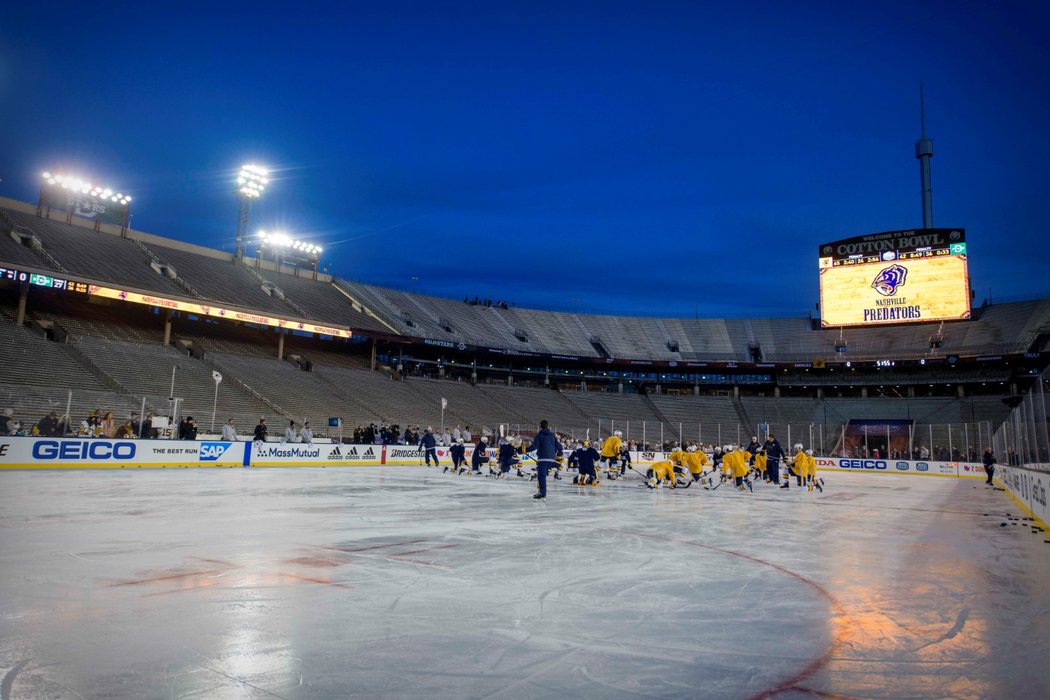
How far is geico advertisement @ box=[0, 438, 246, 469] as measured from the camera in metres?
21.0

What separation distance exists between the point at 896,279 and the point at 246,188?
5022cm

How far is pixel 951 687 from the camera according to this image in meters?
3.78

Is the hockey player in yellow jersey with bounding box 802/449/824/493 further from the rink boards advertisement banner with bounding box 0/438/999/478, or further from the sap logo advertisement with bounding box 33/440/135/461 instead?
the sap logo advertisement with bounding box 33/440/135/461

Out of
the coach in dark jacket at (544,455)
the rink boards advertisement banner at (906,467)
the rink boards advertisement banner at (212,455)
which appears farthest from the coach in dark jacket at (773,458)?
the rink boards advertisement banner at (906,467)

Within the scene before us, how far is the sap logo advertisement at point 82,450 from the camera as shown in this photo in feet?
70.6

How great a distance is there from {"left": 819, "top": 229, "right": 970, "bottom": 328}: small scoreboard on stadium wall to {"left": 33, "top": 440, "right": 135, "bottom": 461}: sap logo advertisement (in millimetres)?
43366

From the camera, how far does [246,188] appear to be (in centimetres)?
5631

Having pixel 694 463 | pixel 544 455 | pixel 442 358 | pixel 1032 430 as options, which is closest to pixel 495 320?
pixel 442 358

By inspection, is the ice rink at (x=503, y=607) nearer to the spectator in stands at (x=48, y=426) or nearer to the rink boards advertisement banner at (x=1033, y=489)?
the rink boards advertisement banner at (x=1033, y=489)

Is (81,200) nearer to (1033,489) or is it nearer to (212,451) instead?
(212,451)

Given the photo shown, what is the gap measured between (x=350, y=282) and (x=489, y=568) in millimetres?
61211

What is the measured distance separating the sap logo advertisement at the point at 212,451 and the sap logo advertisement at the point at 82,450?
2.60 m

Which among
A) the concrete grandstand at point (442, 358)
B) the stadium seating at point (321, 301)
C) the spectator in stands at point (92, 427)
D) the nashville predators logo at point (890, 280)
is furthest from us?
the stadium seating at point (321, 301)

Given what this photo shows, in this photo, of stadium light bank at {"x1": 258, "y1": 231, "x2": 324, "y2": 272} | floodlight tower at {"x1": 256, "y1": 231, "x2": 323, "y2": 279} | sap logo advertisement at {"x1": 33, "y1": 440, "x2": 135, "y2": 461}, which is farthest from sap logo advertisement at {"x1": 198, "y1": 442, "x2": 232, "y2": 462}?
stadium light bank at {"x1": 258, "y1": 231, "x2": 324, "y2": 272}
